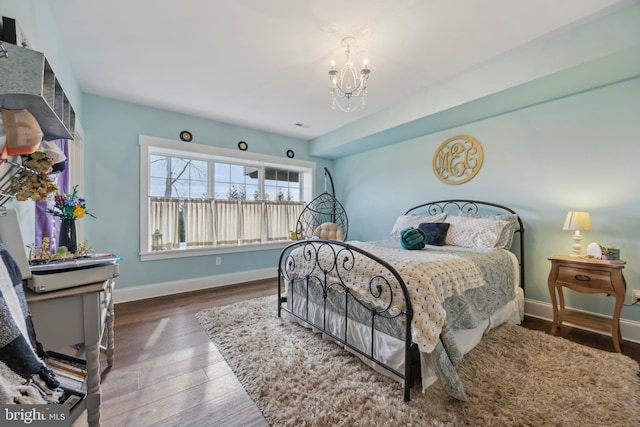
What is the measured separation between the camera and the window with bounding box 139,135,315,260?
355cm

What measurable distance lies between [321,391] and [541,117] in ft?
11.1

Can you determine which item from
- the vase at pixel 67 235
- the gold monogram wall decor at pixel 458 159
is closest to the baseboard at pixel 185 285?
the vase at pixel 67 235

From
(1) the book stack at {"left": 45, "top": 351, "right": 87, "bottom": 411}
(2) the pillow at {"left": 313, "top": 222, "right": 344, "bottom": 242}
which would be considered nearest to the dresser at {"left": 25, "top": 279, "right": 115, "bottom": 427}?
(1) the book stack at {"left": 45, "top": 351, "right": 87, "bottom": 411}

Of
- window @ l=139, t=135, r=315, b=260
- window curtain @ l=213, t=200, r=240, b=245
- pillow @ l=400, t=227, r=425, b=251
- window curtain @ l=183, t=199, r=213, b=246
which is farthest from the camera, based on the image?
window curtain @ l=213, t=200, r=240, b=245

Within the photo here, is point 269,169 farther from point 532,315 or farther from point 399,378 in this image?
point 532,315

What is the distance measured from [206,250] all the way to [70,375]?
2644 mm

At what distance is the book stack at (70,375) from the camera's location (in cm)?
110

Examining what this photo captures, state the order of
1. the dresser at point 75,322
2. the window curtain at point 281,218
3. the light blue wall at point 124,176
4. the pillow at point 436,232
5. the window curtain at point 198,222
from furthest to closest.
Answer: the window curtain at point 281,218
the window curtain at point 198,222
the light blue wall at point 124,176
the pillow at point 436,232
the dresser at point 75,322

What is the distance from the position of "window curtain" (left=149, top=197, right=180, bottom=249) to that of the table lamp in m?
4.52

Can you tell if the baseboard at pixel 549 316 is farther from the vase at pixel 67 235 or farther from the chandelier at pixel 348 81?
the vase at pixel 67 235

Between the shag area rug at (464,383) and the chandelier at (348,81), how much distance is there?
2.24m

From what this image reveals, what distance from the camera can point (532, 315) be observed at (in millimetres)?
2809

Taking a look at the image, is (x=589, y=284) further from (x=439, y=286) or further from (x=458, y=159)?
(x=458, y=159)

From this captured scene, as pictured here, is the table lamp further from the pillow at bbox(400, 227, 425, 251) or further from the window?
the window
